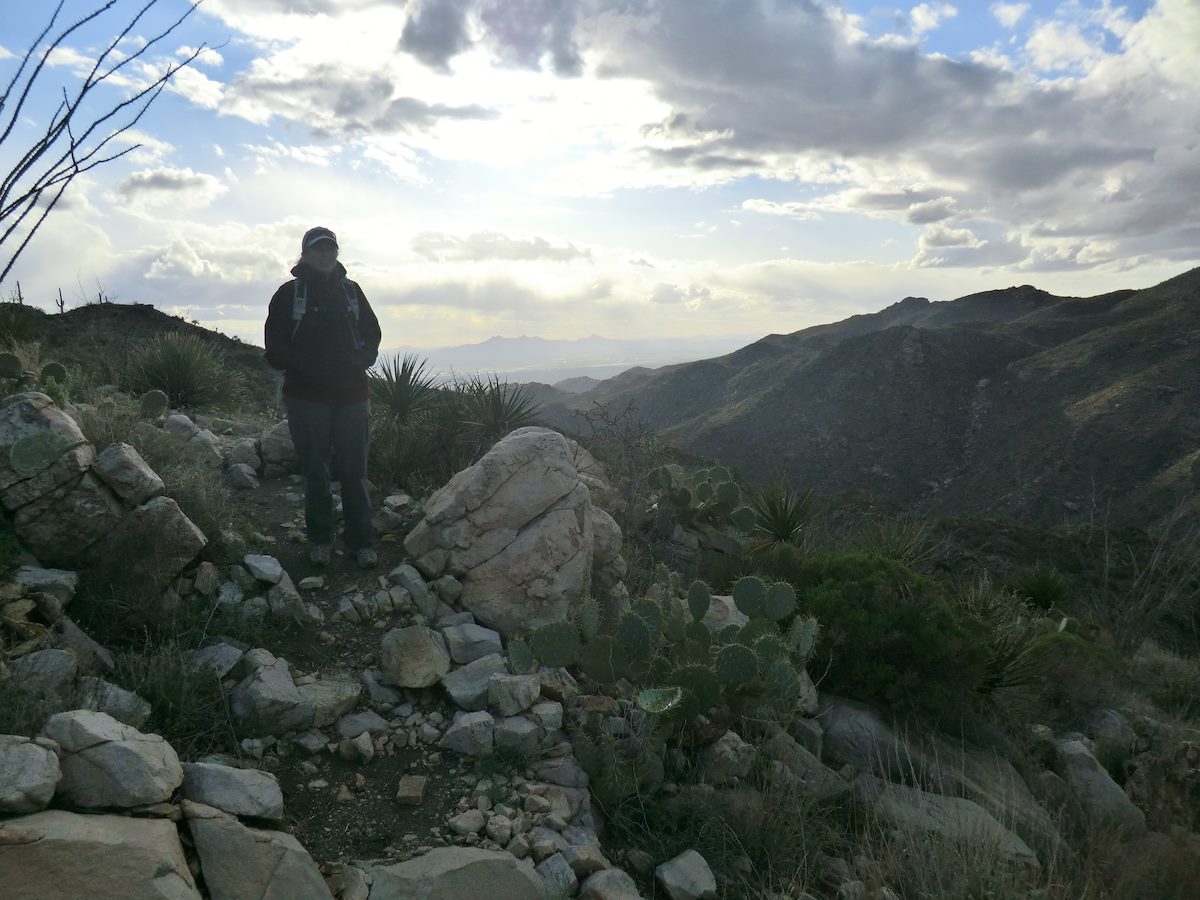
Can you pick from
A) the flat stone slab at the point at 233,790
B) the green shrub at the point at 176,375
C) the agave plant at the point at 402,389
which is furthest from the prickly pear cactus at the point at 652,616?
the green shrub at the point at 176,375

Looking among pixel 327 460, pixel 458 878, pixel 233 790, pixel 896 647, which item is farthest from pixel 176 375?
pixel 896 647

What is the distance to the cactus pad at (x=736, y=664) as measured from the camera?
187 inches

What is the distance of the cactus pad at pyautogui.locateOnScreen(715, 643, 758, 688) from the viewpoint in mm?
4746

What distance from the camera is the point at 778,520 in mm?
9086

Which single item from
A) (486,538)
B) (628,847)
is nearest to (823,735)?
(628,847)

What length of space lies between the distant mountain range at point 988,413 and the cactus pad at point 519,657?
15.2 meters

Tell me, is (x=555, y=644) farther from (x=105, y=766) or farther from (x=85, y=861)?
(x=85, y=861)

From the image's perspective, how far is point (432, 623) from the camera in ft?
19.0

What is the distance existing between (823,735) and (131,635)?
179 inches

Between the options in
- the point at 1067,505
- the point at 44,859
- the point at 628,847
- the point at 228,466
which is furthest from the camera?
the point at 1067,505

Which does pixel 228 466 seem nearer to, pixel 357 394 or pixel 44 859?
pixel 357 394

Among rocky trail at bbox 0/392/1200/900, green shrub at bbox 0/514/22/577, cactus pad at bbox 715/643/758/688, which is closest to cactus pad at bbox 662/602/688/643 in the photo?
rocky trail at bbox 0/392/1200/900

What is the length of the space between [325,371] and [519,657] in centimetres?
268

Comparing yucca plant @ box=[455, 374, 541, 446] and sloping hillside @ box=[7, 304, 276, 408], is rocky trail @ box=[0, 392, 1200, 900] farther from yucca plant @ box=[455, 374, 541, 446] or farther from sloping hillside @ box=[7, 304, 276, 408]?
sloping hillside @ box=[7, 304, 276, 408]
